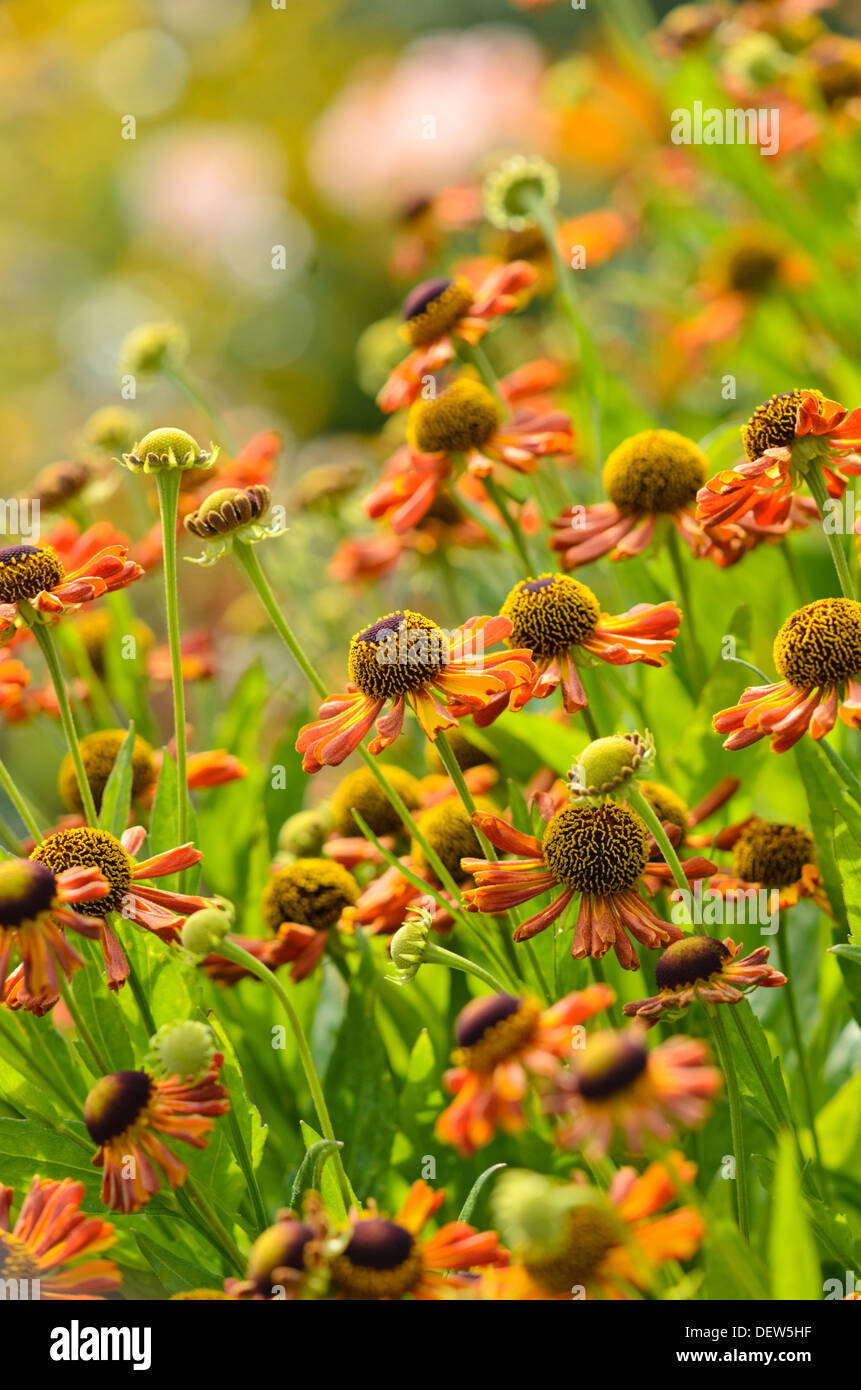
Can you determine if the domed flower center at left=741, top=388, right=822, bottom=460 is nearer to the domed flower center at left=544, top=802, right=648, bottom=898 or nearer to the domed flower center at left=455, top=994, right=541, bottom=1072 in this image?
the domed flower center at left=544, top=802, right=648, bottom=898

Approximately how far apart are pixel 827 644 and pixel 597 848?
0.14 m

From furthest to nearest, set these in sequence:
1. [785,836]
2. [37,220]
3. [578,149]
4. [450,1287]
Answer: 1. [37,220]
2. [578,149]
3. [785,836]
4. [450,1287]

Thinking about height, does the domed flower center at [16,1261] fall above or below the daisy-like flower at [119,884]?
below

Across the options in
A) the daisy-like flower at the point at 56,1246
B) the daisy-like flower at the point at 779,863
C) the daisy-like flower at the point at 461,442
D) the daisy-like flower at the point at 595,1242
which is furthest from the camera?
the daisy-like flower at the point at 461,442

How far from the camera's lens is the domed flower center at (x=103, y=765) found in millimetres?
858

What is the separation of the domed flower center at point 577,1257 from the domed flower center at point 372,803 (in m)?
0.43

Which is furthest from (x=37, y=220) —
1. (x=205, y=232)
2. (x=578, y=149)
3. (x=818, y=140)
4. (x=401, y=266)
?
(x=818, y=140)

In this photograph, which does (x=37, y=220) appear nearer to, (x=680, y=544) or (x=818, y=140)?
(x=818, y=140)

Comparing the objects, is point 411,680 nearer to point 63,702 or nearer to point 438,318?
point 63,702

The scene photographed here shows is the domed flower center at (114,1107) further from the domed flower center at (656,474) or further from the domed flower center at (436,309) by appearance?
Result: the domed flower center at (436,309)

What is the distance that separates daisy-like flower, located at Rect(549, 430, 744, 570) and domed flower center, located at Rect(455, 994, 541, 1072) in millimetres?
388

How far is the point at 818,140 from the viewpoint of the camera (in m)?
1.37

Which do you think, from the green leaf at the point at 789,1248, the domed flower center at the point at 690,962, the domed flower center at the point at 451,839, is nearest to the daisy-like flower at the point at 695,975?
the domed flower center at the point at 690,962

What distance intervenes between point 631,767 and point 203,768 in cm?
37
